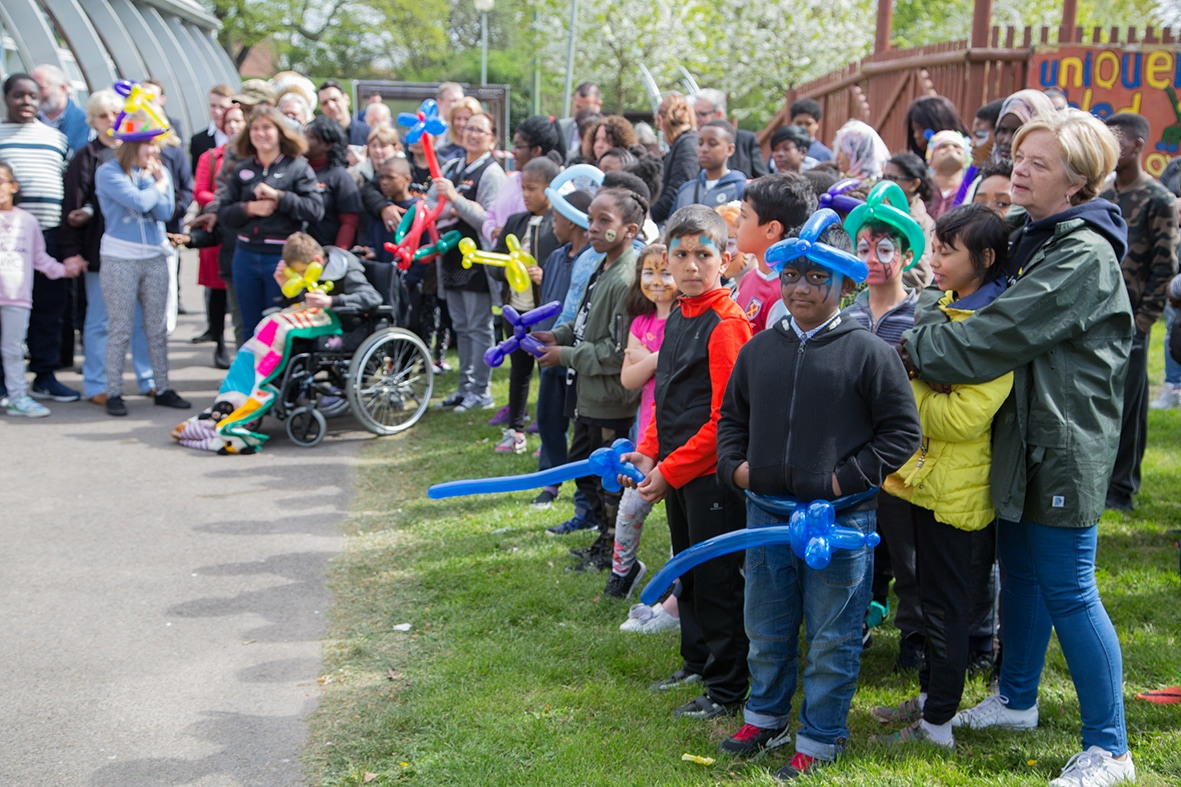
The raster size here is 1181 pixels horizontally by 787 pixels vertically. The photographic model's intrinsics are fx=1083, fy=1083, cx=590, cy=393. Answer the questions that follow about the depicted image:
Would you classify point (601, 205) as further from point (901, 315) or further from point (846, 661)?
point (846, 661)

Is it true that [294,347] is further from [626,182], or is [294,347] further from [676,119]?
[676,119]

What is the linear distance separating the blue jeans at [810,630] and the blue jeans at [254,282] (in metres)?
6.13

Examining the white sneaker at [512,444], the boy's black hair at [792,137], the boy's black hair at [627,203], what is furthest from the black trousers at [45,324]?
Answer: the boy's black hair at [792,137]

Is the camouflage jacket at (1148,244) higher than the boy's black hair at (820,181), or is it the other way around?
the boy's black hair at (820,181)

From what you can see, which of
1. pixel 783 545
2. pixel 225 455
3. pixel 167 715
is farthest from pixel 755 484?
pixel 225 455

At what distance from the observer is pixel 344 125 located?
11.6 metres

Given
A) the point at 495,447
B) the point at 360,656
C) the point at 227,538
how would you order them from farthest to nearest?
the point at 495,447 → the point at 227,538 → the point at 360,656

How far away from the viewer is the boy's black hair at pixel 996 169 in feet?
15.6

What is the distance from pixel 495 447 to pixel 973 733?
4.54 meters

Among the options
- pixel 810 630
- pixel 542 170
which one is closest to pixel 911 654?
pixel 810 630

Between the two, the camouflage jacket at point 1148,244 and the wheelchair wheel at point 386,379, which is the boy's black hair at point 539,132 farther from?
the camouflage jacket at point 1148,244

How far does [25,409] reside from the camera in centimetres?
866

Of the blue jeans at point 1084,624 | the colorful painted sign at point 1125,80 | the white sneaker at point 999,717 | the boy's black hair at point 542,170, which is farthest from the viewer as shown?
the colorful painted sign at point 1125,80

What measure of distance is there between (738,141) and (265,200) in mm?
4154
